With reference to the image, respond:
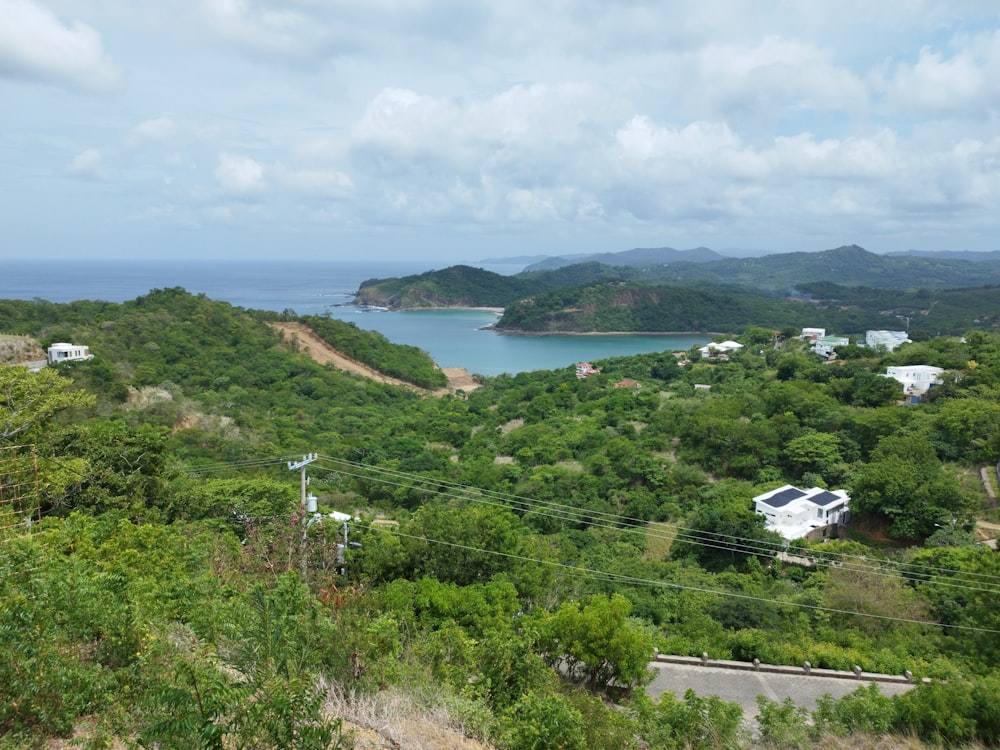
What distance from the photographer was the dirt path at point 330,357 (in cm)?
3288

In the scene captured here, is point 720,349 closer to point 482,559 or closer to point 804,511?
point 804,511

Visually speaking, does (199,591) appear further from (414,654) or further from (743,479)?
(743,479)

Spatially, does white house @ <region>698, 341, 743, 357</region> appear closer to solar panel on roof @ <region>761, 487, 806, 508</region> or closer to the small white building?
the small white building

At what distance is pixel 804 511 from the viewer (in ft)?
43.0

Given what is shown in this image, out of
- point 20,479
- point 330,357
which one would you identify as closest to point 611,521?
point 20,479

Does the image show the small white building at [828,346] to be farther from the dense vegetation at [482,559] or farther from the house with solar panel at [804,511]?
the house with solar panel at [804,511]

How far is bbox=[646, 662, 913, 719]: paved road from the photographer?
684 cm

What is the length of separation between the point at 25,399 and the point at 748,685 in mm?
9864

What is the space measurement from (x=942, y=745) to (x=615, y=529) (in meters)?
9.72

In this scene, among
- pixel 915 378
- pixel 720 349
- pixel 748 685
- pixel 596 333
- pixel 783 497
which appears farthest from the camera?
pixel 596 333

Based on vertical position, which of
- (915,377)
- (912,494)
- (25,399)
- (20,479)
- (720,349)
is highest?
(25,399)

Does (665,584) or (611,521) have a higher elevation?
(665,584)

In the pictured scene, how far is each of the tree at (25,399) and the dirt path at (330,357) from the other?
22813 mm

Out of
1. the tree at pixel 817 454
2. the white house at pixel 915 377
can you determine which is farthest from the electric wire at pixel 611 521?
the white house at pixel 915 377
